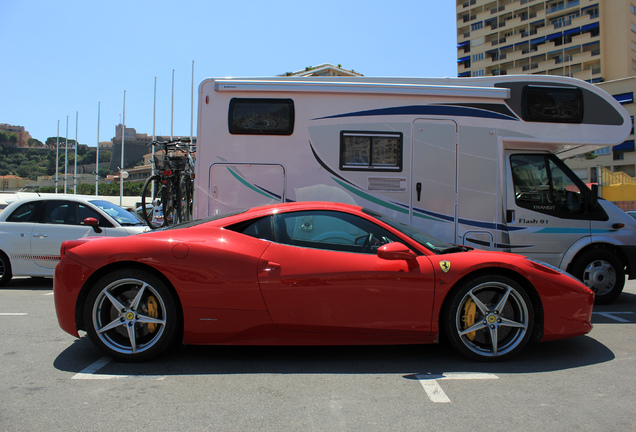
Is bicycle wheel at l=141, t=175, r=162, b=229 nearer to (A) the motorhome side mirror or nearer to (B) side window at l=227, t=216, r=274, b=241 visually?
(B) side window at l=227, t=216, r=274, b=241

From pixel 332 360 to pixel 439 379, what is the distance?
0.93 m

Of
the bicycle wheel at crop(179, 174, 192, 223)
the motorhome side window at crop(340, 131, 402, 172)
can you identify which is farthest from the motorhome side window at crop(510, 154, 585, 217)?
the bicycle wheel at crop(179, 174, 192, 223)

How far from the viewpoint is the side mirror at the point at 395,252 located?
3861mm

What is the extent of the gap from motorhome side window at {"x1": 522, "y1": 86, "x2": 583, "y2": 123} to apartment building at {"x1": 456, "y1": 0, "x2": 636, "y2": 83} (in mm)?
69369

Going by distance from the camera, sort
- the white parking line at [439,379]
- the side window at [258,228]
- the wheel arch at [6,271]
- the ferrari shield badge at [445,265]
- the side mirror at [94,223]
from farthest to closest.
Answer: the wheel arch at [6,271]
the side mirror at [94,223]
the side window at [258,228]
the ferrari shield badge at [445,265]
the white parking line at [439,379]

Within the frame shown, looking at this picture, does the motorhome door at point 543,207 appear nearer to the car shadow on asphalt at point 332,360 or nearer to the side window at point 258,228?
the car shadow on asphalt at point 332,360

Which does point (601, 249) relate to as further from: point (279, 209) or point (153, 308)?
point (153, 308)

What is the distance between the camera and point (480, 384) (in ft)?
11.7

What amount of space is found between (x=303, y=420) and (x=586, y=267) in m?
5.23

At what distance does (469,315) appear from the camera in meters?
4.05

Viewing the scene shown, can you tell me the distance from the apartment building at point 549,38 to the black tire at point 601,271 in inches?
2737

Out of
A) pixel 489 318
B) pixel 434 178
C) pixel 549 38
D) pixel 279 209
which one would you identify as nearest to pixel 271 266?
pixel 279 209

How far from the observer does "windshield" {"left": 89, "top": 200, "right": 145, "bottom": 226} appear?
8477 mm

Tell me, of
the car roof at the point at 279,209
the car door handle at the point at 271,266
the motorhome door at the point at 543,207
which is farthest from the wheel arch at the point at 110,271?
the motorhome door at the point at 543,207
